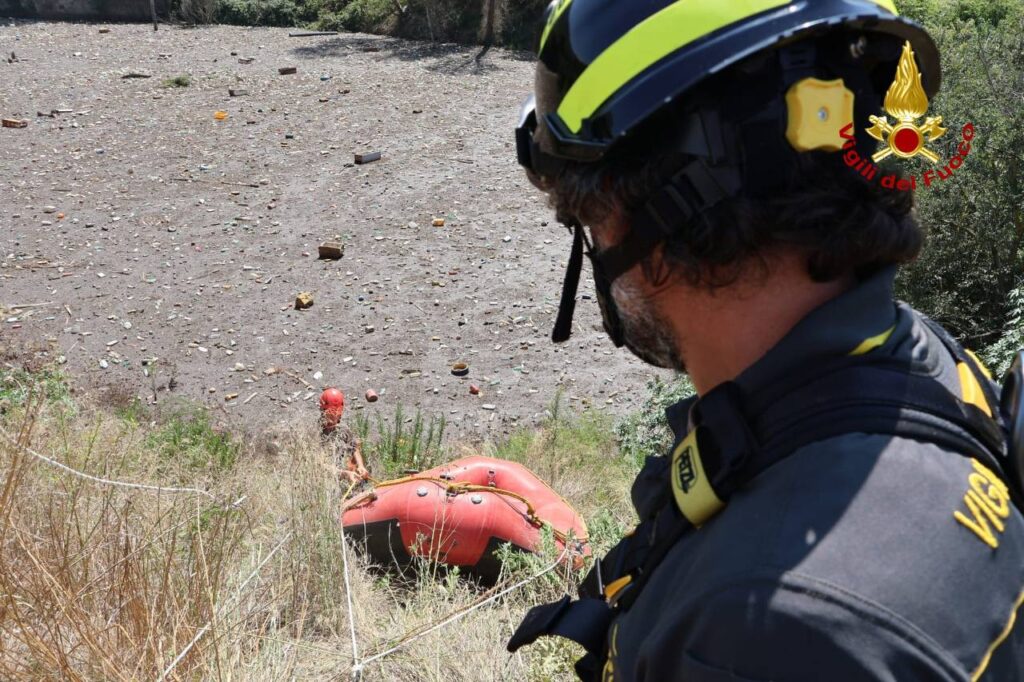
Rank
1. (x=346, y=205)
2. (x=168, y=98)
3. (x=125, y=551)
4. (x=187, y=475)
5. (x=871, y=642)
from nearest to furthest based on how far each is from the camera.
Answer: (x=871, y=642), (x=125, y=551), (x=187, y=475), (x=346, y=205), (x=168, y=98)

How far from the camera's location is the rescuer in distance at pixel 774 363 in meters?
0.98

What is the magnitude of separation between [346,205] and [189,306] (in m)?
2.30

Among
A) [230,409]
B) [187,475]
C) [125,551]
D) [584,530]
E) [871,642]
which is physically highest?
[871,642]

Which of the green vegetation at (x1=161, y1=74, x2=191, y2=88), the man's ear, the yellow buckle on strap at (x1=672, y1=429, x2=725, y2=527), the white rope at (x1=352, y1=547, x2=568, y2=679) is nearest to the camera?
the yellow buckle on strap at (x1=672, y1=429, x2=725, y2=527)

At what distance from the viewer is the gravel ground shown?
7.18 metres

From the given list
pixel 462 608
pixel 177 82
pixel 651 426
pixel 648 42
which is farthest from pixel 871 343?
pixel 177 82

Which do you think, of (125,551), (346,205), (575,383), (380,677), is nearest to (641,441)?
(575,383)

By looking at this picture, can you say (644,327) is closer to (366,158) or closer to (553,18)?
(553,18)

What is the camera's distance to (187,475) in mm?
4004

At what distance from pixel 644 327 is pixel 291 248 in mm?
7851

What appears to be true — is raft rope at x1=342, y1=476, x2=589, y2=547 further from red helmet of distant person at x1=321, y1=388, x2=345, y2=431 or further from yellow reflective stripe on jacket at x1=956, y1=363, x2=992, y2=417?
yellow reflective stripe on jacket at x1=956, y1=363, x2=992, y2=417

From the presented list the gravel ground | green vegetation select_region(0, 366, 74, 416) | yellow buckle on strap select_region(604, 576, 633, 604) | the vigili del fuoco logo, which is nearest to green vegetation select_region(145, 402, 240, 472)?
the gravel ground

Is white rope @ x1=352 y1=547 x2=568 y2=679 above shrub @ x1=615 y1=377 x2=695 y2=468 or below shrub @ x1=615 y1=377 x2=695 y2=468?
above

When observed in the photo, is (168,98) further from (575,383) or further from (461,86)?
(575,383)
